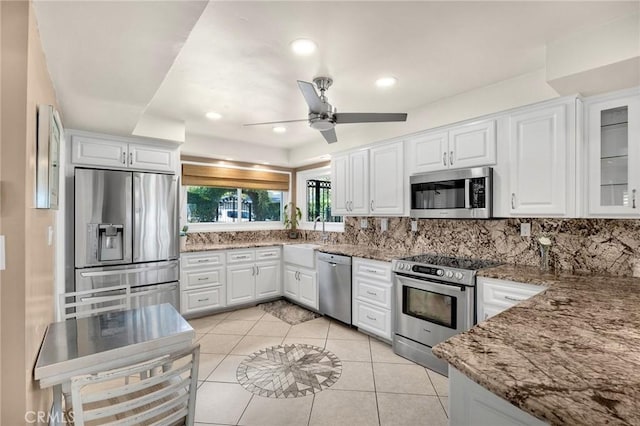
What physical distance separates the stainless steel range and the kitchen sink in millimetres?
1429

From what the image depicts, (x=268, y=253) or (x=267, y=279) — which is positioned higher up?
(x=268, y=253)

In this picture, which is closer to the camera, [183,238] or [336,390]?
[336,390]

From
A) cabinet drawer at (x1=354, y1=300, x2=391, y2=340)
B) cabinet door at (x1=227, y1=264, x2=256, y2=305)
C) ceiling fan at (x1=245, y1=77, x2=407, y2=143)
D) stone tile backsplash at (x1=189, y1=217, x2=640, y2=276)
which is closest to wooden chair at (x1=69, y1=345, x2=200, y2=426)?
ceiling fan at (x1=245, y1=77, x2=407, y2=143)

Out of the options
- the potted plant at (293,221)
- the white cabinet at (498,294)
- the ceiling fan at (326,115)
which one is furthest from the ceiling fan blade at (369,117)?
the potted plant at (293,221)

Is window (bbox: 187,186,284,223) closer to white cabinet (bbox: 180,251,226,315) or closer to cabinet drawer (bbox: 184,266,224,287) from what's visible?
white cabinet (bbox: 180,251,226,315)

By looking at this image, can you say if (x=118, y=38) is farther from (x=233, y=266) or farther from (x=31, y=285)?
(x=233, y=266)

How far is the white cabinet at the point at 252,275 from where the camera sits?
4309mm

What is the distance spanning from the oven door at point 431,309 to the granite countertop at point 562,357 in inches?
37.1

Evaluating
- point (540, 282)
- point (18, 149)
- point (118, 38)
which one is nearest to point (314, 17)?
point (118, 38)

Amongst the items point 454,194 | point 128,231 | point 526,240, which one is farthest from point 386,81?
point 128,231

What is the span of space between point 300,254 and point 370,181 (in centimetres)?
149

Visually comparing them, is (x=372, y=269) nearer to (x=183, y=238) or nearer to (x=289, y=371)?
(x=289, y=371)

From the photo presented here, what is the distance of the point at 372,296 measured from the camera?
3404 mm

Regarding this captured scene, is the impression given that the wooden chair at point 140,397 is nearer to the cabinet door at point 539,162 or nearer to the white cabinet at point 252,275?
the cabinet door at point 539,162
